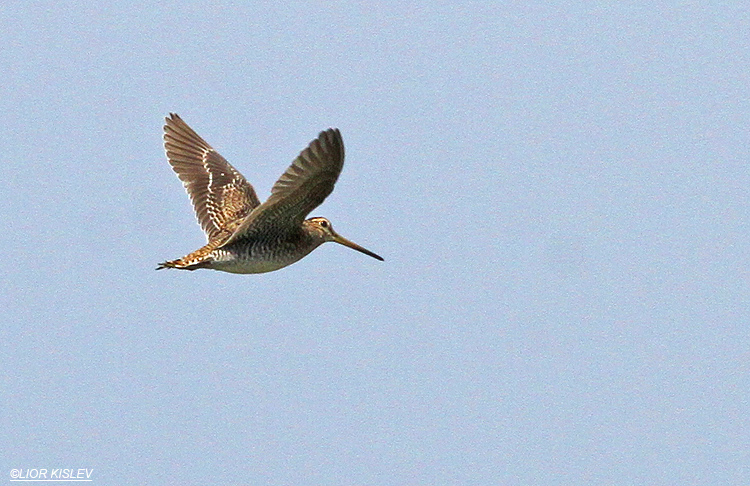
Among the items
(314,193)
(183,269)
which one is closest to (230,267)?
(183,269)

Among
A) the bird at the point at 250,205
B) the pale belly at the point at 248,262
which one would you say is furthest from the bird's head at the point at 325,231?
the pale belly at the point at 248,262

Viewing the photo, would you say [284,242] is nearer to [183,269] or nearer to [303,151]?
[183,269]

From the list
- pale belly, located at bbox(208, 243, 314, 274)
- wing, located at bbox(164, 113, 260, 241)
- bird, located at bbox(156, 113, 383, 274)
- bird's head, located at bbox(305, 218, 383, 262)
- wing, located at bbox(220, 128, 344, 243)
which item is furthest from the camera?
wing, located at bbox(164, 113, 260, 241)

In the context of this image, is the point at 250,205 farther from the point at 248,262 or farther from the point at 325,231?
the point at 248,262

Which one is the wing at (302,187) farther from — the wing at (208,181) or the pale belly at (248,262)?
the wing at (208,181)

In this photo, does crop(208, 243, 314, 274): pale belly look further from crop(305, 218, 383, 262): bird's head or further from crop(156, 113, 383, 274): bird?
crop(305, 218, 383, 262): bird's head

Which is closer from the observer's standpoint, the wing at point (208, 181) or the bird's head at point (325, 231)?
the bird's head at point (325, 231)

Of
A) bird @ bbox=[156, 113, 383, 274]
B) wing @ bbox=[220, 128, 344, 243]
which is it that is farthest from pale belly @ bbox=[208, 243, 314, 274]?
wing @ bbox=[220, 128, 344, 243]
